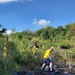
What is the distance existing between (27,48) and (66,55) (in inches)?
232

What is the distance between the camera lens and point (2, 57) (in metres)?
12.6

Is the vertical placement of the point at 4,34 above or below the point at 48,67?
above

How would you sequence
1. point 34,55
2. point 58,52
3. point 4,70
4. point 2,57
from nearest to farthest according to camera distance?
1. point 4,70
2. point 2,57
3. point 34,55
4. point 58,52

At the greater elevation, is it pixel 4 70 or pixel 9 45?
pixel 9 45

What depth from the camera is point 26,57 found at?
71.3ft

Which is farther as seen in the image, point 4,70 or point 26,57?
point 26,57

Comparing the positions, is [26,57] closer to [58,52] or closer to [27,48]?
[27,48]

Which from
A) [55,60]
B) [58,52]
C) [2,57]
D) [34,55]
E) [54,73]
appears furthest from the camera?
[58,52]

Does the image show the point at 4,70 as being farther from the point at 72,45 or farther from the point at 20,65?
→ the point at 72,45

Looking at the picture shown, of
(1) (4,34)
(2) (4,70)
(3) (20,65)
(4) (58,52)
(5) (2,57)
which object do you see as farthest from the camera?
(4) (58,52)

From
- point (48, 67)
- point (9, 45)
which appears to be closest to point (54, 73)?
point (48, 67)

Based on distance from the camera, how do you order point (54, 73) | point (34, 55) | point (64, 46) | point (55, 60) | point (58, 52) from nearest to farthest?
point (54, 73) → point (34, 55) → point (55, 60) → point (58, 52) → point (64, 46)

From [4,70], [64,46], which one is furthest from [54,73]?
[64,46]

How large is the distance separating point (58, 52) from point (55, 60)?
1.90 meters
